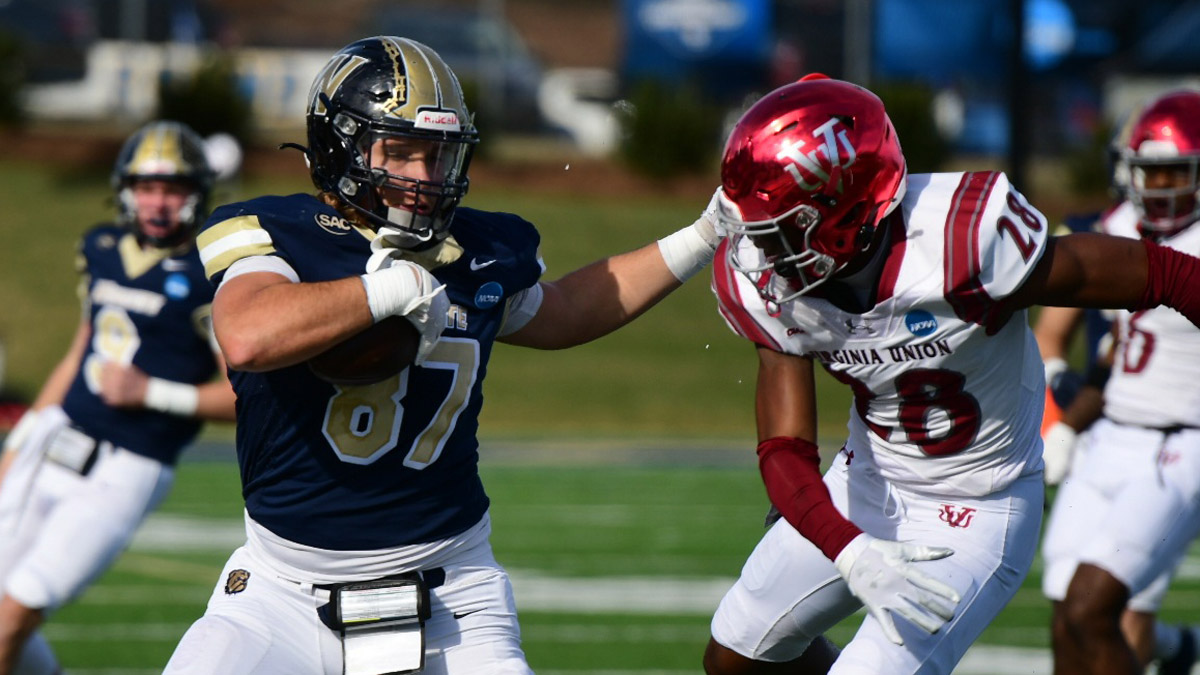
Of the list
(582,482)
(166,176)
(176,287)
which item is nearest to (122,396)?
(176,287)

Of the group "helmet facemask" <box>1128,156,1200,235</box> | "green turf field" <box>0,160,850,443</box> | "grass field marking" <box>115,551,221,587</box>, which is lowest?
"green turf field" <box>0,160,850,443</box>

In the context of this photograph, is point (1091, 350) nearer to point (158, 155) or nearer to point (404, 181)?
point (404, 181)

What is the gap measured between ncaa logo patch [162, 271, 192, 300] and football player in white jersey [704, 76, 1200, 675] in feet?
8.21

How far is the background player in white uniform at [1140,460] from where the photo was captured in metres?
4.67

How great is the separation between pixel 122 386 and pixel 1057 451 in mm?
3008

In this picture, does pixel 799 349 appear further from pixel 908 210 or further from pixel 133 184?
pixel 133 184

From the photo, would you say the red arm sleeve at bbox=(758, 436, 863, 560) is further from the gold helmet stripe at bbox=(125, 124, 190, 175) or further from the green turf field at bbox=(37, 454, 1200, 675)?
the gold helmet stripe at bbox=(125, 124, 190, 175)

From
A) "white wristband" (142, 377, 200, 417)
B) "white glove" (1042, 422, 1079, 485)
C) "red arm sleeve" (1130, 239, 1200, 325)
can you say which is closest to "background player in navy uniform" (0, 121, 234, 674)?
"white wristband" (142, 377, 200, 417)

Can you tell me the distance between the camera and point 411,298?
2.84m

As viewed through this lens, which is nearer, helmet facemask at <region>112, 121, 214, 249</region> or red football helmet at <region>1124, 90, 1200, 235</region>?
red football helmet at <region>1124, 90, 1200, 235</region>

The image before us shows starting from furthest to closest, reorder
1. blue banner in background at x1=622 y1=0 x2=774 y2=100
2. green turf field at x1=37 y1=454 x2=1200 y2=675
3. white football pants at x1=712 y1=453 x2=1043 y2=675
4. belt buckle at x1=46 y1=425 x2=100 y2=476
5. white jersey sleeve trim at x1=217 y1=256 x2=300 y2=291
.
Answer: blue banner in background at x1=622 y1=0 x2=774 y2=100, green turf field at x1=37 y1=454 x2=1200 y2=675, belt buckle at x1=46 y1=425 x2=100 y2=476, white football pants at x1=712 y1=453 x2=1043 y2=675, white jersey sleeve trim at x1=217 y1=256 x2=300 y2=291

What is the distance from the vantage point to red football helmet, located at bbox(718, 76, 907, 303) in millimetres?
3139

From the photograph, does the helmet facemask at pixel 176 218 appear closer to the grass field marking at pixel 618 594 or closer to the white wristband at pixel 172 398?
the white wristband at pixel 172 398

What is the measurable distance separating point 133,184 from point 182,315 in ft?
1.70
